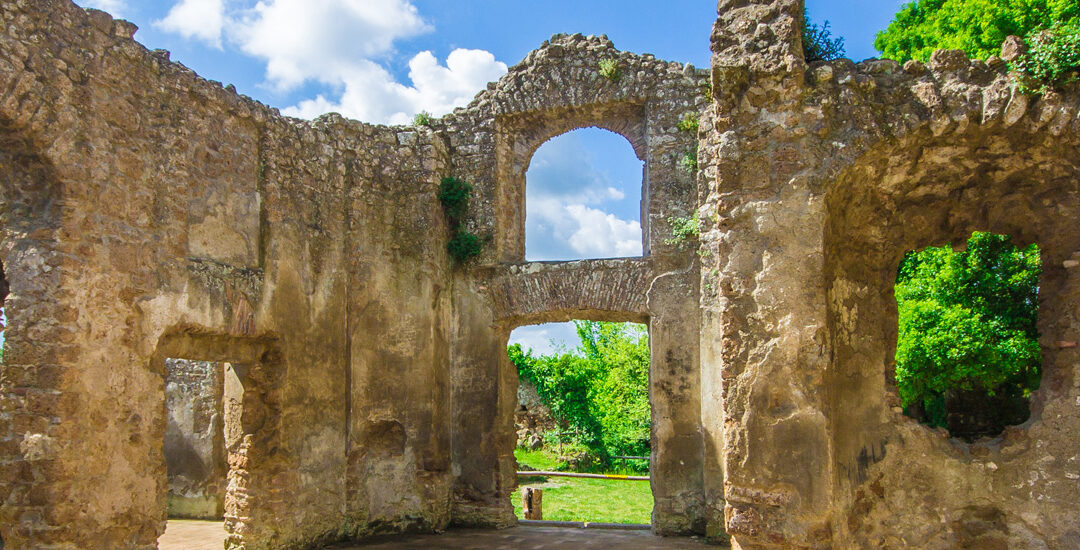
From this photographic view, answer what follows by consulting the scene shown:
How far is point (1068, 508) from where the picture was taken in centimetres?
524

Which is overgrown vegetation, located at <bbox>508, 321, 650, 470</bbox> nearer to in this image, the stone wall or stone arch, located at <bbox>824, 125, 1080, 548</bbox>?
the stone wall

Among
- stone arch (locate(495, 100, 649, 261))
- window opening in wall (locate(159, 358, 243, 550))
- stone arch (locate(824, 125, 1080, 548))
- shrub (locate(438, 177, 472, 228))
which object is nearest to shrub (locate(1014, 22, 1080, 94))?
stone arch (locate(824, 125, 1080, 548))

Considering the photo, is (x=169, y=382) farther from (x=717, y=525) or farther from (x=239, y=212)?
(x=717, y=525)

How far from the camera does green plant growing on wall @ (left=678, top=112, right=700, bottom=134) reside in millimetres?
9648

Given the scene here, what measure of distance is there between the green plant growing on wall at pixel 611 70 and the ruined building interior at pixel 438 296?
1.92 ft

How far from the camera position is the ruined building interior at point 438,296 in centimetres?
524

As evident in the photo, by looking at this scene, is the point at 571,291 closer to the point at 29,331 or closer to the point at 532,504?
the point at 532,504

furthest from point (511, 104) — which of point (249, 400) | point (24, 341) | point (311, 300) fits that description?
point (24, 341)

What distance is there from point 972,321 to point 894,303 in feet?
12.2

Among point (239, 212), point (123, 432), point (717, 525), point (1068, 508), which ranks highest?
point (239, 212)

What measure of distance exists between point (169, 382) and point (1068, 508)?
10.3m

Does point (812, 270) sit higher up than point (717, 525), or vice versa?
point (812, 270)

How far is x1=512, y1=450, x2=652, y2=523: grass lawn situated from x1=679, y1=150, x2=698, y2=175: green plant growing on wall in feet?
17.3

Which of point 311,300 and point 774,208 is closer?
point 774,208
